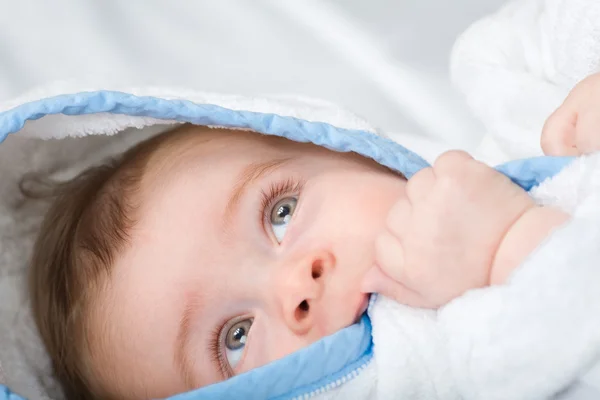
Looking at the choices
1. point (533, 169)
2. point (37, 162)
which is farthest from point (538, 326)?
point (37, 162)

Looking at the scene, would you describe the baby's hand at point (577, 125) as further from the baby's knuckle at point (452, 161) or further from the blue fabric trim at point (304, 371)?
the blue fabric trim at point (304, 371)

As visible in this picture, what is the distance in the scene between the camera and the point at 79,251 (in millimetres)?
818

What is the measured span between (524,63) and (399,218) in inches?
15.9

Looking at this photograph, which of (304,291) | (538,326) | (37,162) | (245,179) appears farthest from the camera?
(37,162)

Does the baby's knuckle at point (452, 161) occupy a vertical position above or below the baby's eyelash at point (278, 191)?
above

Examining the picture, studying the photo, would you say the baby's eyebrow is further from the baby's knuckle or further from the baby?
the baby's knuckle

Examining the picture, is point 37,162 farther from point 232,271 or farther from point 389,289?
point 389,289

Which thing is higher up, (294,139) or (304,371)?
(294,139)

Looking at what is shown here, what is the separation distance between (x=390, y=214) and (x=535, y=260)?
14cm

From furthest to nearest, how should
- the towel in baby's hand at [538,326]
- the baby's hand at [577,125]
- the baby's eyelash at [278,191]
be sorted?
the baby's eyelash at [278,191] < the baby's hand at [577,125] < the towel in baby's hand at [538,326]

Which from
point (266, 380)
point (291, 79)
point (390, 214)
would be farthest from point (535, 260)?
point (291, 79)

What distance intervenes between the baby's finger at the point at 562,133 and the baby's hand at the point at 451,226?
0.34ft

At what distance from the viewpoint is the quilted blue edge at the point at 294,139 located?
68cm

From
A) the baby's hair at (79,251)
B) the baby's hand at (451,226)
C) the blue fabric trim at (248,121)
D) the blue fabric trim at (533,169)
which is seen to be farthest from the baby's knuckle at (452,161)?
the baby's hair at (79,251)
